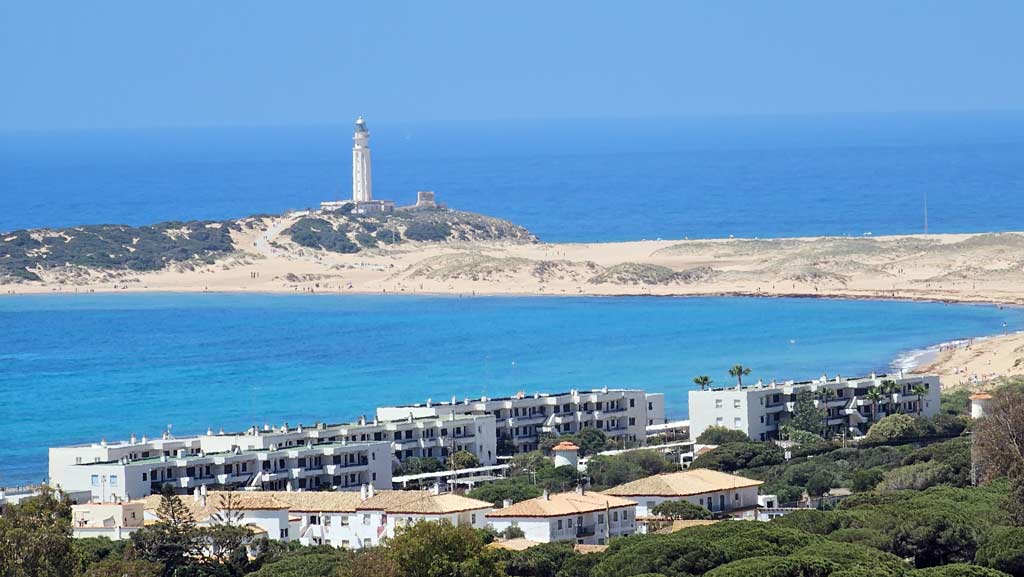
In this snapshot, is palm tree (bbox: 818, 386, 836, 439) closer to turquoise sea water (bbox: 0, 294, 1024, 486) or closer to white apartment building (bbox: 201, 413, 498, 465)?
white apartment building (bbox: 201, 413, 498, 465)

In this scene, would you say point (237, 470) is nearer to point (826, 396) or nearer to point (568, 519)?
point (568, 519)

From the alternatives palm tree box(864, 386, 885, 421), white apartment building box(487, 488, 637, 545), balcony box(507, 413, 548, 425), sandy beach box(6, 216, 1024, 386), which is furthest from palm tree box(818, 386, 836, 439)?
sandy beach box(6, 216, 1024, 386)

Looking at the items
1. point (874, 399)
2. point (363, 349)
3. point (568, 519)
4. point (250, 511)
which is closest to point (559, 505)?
point (568, 519)

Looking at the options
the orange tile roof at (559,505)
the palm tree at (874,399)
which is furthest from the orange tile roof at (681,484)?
the palm tree at (874,399)

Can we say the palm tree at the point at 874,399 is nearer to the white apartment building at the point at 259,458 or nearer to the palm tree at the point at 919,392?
the palm tree at the point at 919,392

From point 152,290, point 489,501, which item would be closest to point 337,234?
point 152,290

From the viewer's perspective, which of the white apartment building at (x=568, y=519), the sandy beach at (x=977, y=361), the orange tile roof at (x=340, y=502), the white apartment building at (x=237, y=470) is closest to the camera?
the white apartment building at (x=568, y=519)
